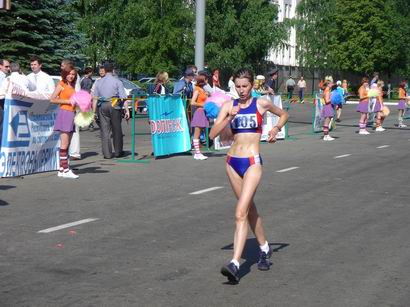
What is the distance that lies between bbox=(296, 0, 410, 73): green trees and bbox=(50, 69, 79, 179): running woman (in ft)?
213

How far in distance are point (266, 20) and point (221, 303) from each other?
57934 mm

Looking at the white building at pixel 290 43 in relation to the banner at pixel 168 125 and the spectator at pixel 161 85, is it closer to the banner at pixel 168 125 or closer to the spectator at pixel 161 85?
the spectator at pixel 161 85

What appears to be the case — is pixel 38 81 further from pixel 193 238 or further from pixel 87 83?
pixel 87 83

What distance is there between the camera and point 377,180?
14.7 metres

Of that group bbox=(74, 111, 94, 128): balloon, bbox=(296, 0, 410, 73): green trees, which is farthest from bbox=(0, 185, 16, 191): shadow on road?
bbox=(296, 0, 410, 73): green trees

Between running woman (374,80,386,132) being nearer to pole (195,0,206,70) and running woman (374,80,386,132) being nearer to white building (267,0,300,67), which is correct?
pole (195,0,206,70)

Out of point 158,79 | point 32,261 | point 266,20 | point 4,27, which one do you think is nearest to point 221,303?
point 32,261

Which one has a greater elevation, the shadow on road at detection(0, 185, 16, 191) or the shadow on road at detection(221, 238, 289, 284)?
the shadow on road at detection(221, 238, 289, 284)

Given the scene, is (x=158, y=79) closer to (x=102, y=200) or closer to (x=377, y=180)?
(x=377, y=180)

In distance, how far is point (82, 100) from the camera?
14.1 metres

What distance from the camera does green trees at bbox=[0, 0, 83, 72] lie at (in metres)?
36.9

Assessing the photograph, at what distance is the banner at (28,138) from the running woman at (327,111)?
11.2m

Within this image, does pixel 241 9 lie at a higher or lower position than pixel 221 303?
higher

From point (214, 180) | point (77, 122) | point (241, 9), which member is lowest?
point (214, 180)
